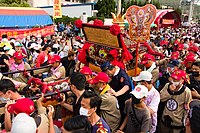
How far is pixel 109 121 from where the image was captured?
11.9 feet

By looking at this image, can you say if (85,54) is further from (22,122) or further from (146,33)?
(22,122)

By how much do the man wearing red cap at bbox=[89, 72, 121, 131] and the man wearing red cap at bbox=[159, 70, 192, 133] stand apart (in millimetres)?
784

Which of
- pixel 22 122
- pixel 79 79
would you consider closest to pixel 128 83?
pixel 79 79

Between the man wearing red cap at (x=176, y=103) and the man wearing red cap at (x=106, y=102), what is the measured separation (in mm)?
784

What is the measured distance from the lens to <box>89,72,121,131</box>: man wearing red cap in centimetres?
353

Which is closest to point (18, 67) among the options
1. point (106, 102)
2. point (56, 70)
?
point (56, 70)

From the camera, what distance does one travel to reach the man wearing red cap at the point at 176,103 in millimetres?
3754

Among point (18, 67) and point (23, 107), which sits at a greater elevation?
point (23, 107)

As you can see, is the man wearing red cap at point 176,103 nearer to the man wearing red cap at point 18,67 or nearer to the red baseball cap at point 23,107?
the red baseball cap at point 23,107

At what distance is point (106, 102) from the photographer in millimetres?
3521

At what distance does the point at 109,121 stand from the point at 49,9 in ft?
114

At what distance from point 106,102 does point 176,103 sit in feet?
3.46

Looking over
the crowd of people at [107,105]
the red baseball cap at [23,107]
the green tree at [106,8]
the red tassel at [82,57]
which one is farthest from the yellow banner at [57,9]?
the green tree at [106,8]

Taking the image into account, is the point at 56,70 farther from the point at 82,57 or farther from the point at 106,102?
the point at 106,102
